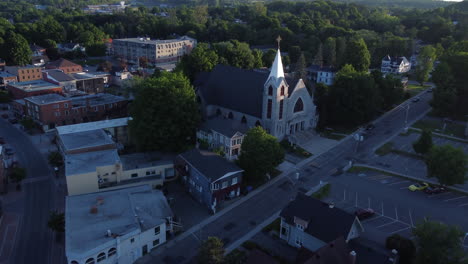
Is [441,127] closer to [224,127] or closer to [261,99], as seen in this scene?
[261,99]

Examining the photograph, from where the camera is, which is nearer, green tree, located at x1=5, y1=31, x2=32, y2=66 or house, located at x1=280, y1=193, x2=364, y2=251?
Result: house, located at x1=280, y1=193, x2=364, y2=251

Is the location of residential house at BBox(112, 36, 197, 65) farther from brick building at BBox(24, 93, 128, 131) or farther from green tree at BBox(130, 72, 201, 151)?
green tree at BBox(130, 72, 201, 151)

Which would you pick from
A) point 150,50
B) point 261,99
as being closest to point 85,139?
point 261,99

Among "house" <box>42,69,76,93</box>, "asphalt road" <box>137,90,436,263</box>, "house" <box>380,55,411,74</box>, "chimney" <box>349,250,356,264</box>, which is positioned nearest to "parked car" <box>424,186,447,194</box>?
"asphalt road" <box>137,90,436,263</box>

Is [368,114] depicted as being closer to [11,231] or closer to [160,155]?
[160,155]

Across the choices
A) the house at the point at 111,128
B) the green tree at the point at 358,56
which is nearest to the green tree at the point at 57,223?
the house at the point at 111,128

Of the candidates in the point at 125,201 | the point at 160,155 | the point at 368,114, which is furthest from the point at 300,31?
the point at 125,201
